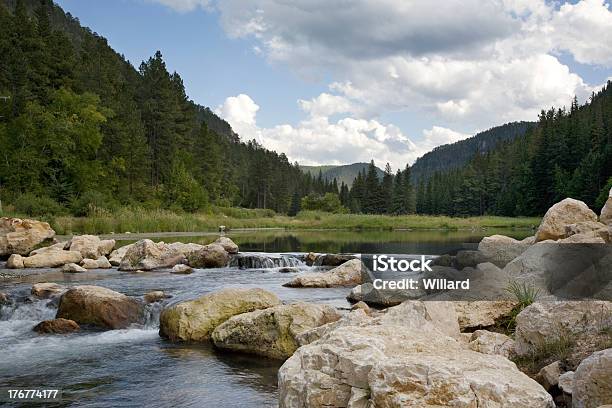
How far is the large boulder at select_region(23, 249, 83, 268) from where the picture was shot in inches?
855

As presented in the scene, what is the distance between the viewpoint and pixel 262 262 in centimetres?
2383

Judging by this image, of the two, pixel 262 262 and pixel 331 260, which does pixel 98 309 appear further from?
pixel 331 260

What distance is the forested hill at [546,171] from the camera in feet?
224

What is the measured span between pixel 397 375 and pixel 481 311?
5.47 meters

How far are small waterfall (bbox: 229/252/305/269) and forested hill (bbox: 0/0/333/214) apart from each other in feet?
72.4

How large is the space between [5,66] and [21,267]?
113 feet

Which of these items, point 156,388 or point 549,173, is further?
point 549,173

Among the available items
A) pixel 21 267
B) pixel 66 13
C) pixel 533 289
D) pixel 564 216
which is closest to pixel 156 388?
pixel 533 289

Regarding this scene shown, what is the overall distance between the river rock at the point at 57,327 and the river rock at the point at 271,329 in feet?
12.1

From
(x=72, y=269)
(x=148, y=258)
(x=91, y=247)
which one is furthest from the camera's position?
(x=91, y=247)

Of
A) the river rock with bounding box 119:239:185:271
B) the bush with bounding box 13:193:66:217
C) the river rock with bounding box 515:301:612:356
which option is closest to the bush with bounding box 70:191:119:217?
the bush with bounding box 13:193:66:217

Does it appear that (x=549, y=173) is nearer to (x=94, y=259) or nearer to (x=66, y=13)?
(x=94, y=259)

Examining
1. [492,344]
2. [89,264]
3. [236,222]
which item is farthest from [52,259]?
[236,222]

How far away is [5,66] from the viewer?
47.8m
